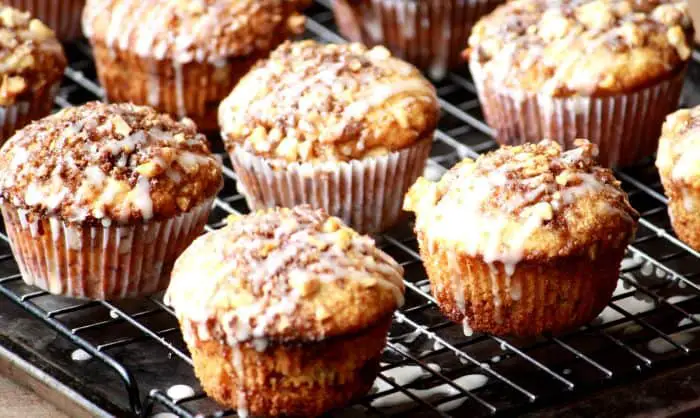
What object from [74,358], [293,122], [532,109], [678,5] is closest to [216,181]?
[293,122]

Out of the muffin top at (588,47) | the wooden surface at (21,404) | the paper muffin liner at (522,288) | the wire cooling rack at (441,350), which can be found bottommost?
the wooden surface at (21,404)

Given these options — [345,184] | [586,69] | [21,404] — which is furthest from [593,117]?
[21,404]

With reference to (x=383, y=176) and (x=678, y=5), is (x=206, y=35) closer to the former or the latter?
(x=383, y=176)

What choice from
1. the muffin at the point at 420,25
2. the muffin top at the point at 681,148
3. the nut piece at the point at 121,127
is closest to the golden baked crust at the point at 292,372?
the nut piece at the point at 121,127

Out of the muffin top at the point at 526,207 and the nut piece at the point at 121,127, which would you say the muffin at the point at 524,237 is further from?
the nut piece at the point at 121,127

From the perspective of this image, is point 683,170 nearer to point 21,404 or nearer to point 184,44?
point 184,44
